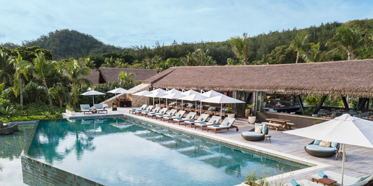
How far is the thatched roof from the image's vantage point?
438 inches

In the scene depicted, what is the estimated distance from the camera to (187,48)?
193ft

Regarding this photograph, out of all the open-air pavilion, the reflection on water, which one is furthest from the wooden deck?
the reflection on water

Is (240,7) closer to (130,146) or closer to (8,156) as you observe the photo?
(130,146)

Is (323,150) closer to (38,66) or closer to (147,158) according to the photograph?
(147,158)

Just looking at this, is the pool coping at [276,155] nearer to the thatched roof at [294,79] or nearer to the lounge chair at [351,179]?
the lounge chair at [351,179]

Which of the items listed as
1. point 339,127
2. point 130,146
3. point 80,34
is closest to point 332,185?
point 339,127

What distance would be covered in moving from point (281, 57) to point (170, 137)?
110 ft

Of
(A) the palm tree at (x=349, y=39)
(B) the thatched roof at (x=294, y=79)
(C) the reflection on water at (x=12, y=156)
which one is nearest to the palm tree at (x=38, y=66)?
(C) the reflection on water at (x=12, y=156)

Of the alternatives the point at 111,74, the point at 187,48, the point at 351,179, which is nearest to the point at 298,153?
the point at 351,179

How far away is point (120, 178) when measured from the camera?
709cm

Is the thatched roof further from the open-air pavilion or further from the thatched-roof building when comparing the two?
the thatched-roof building

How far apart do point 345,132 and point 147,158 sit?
609 centimetres

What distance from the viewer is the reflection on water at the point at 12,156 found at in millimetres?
7593

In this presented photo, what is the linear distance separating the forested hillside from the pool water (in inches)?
1131
